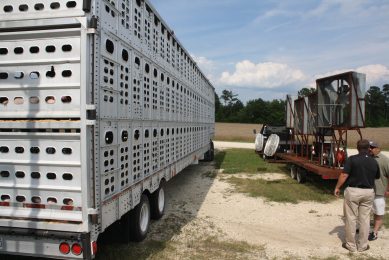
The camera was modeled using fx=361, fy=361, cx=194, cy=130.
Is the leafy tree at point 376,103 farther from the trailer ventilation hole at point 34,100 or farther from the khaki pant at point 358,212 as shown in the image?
the trailer ventilation hole at point 34,100

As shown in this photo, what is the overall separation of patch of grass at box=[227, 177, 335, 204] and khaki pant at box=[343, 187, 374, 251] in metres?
3.32

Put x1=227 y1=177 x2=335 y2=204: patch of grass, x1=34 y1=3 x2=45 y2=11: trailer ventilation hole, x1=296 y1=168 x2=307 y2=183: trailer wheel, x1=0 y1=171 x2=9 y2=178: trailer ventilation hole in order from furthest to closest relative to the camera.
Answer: x1=296 y1=168 x2=307 y2=183: trailer wheel, x1=227 y1=177 x2=335 y2=204: patch of grass, x1=0 y1=171 x2=9 y2=178: trailer ventilation hole, x1=34 y1=3 x2=45 y2=11: trailer ventilation hole

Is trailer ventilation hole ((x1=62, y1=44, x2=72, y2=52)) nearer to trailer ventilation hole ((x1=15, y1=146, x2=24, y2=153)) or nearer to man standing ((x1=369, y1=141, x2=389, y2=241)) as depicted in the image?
trailer ventilation hole ((x1=15, y1=146, x2=24, y2=153))

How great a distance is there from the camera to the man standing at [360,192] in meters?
5.58

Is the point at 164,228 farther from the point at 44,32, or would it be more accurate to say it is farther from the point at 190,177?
the point at 190,177

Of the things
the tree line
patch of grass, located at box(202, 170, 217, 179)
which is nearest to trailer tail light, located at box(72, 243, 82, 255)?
patch of grass, located at box(202, 170, 217, 179)

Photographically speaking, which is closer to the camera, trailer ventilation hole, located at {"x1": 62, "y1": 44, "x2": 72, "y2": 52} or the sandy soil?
trailer ventilation hole, located at {"x1": 62, "y1": 44, "x2": 72, "y2": 52}

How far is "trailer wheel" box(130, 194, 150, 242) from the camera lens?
5.54m

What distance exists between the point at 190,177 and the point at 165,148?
229 inches

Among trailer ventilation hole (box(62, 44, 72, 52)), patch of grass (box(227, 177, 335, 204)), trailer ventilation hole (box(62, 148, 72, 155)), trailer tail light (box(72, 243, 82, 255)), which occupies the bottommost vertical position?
patch of grass (box(227, 177, 335, 204))

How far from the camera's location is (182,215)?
7.60 meters

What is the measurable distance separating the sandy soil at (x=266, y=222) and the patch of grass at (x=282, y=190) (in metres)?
0.41

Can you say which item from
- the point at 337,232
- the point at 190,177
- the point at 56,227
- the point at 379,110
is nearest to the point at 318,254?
the point at 337,232

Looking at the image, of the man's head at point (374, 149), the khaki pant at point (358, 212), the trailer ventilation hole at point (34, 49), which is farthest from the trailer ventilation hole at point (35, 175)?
the man's head at point (374, 149)
